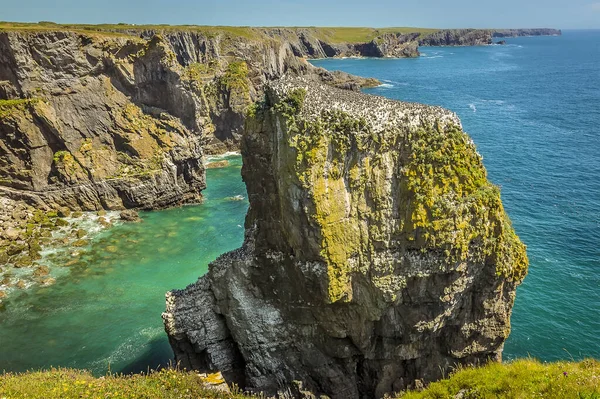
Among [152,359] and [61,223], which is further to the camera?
[61,223]

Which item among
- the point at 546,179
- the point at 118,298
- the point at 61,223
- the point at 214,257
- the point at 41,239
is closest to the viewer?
the point at 118,298

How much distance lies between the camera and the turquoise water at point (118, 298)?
107ft

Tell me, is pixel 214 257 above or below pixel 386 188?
below

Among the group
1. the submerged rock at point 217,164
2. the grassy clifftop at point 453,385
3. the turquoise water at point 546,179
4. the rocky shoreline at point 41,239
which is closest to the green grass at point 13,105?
the rocky shoreline at point 41,239

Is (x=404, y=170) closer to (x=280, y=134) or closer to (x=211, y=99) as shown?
(x=280, y=134)

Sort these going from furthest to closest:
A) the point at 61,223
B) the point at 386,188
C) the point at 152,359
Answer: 1. the point at 61,223
2. the point at 152,359
3. the point at 386,188

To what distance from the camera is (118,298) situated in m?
40.0

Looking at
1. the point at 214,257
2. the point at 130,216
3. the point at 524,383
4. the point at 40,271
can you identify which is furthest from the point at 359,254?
the point at 130,216

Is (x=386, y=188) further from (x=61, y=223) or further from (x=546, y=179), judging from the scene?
(x=546, y=179)

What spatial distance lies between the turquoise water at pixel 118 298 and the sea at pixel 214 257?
0.11 m

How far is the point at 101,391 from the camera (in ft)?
58.2

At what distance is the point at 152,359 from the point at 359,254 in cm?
1972

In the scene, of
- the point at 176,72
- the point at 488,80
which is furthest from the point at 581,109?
the point at 176,72

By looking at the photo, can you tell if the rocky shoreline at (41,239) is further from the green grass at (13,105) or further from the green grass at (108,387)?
the green grass at (108,387)
